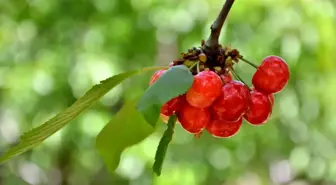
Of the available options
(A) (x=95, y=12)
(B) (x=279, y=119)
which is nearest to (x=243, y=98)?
(A) (x=95, y=12)

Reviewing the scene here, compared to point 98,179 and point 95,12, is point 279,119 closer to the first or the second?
point 95,12

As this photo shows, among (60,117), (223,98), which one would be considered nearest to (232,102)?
(223,98)

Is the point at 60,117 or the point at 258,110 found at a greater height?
the point at 60,117

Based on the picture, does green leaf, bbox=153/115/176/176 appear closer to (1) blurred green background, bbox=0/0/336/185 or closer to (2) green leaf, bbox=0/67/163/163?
(2) green leaf, bbox=0/67/163/163

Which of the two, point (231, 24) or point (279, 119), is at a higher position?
point (231, 24)

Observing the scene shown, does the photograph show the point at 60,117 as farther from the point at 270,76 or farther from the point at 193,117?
the point at 270,76
